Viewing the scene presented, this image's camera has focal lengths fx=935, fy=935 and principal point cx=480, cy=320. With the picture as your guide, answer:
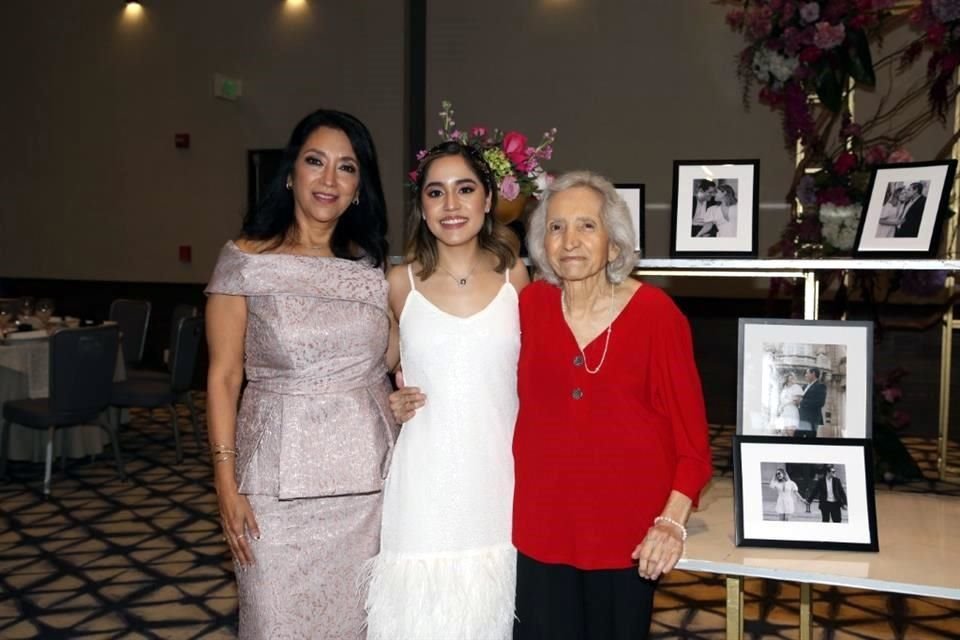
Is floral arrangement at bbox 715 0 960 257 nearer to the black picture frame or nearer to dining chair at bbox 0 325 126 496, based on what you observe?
dining chair at bbox 0 325 126 496

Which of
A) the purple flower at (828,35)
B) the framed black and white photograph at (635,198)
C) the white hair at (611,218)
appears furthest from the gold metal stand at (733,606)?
the purple flower at (828,35)

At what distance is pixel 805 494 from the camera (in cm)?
207

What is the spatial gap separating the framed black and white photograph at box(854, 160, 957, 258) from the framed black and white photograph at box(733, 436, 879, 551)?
2.13ft

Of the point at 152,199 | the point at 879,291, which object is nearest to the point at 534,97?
the point at 879,291

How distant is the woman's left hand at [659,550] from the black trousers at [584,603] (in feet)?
0.27

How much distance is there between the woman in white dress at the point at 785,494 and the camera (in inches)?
81.7

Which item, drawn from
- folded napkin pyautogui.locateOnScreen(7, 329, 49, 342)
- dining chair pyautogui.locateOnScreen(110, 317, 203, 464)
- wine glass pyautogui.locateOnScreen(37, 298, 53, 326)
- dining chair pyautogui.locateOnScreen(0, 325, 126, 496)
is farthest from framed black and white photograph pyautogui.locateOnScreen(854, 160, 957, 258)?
wine glass pyautogui.locateOnScreen(37, 298, 53, 326)

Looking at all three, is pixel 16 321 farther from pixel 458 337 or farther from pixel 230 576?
pixel 458 337

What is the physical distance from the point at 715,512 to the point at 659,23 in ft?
20.3

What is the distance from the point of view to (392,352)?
2.40m

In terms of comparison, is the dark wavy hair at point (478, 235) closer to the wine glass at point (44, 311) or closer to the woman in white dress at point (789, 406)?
the woman in white dress at point (789, 406)

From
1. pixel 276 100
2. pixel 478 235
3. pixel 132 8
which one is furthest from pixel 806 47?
pixel 132 8

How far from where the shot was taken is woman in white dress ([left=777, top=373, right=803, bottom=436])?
227 centimetres

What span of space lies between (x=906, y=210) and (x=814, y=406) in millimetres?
657
